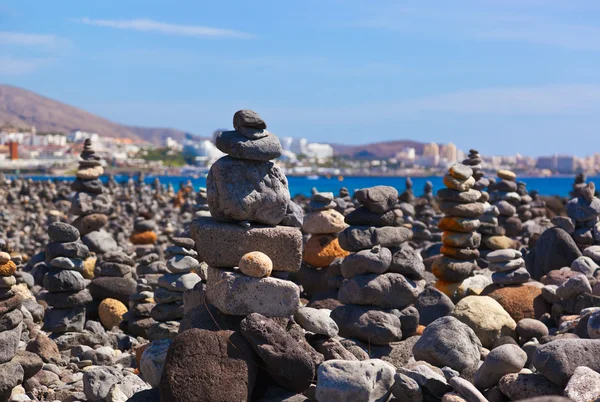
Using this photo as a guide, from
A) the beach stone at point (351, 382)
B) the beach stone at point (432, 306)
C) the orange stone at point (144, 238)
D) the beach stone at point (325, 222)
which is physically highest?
the beach stone at point (325, 222)

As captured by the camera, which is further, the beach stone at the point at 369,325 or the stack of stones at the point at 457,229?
the stack of stones at the point at 457,229

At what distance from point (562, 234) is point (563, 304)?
4.38 m

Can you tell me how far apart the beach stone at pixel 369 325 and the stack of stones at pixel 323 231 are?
13.6ft

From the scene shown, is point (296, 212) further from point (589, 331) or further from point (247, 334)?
point (589, 331)

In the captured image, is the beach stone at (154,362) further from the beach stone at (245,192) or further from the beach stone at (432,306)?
the beach stone at (432,306)

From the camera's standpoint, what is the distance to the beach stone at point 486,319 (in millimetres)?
11430

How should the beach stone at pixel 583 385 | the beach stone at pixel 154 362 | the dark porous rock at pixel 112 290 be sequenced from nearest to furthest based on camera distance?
the beach stone at pixel 583 385
the beach stone at pixel 154 362
the dark porous rock at pixel 112 290

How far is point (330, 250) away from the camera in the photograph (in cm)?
1543

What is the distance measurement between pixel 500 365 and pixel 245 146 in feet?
11.9

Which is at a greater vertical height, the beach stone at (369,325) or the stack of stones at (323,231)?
the stack of stones at (323,231)

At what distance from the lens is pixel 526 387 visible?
25.8 feet

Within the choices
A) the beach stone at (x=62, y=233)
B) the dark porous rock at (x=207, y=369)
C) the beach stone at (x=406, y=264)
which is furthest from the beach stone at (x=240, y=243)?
the beach stone at (x=62, y=233)

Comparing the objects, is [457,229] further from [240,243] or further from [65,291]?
[240,243]

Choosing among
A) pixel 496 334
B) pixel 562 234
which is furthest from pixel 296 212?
pixel 562 234
